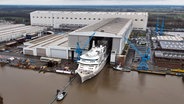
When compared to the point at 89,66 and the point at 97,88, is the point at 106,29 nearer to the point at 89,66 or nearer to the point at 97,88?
the point at 89,66

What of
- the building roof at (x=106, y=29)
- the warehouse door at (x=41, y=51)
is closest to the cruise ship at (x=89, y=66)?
the building roof at (x=106, y=29)

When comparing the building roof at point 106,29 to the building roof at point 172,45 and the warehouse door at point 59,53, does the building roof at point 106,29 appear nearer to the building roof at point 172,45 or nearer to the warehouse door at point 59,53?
the warehouse door at point 59,53

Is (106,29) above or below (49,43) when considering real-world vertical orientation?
above

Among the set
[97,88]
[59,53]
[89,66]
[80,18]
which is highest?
[80,18]

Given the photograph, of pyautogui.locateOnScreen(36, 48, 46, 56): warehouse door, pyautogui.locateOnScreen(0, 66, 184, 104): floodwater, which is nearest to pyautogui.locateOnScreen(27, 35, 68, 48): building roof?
pyautogui.locateOnScreen(36, 48, 46, 56): warehouse door

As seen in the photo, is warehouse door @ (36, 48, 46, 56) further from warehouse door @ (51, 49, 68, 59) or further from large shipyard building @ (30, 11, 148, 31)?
large shipyard building @ (30, 11, 148, 31)

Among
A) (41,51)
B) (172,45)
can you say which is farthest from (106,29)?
(172,45)

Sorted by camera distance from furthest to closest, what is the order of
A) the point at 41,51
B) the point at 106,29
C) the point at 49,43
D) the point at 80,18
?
the point at 80,18
the point at 49,43
the point at 106,29
the point at 41,51
